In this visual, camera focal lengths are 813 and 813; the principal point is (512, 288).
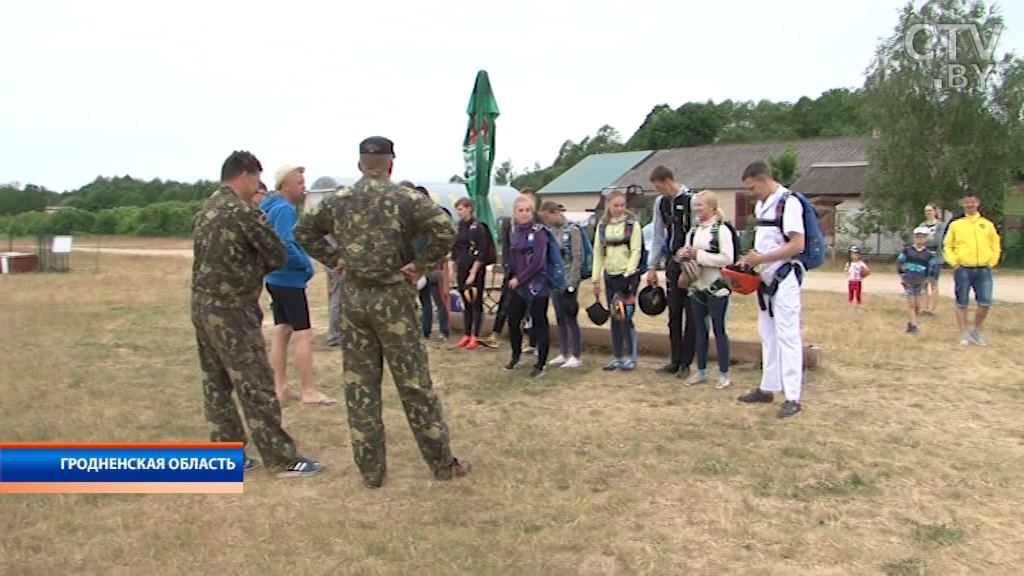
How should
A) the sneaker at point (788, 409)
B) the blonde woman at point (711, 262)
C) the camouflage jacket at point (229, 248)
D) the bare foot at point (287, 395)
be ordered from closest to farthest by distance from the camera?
the camouflage jacket at point (229, 248) < the sneaker at point (788, 409) < the blonde woman at point (711, 262) < the bare foot at point (287, 395)

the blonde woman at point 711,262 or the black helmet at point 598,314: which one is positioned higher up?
the blonde woman at point 711,262

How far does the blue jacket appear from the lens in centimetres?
571

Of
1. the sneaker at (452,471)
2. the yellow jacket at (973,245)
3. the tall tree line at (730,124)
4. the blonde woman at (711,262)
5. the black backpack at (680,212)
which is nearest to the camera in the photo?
the sneaker at (452,471)

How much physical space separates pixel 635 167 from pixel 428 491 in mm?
53937

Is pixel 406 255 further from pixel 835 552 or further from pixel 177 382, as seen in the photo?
pixel 177 382

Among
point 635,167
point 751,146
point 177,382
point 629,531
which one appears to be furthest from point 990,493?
point 635,167

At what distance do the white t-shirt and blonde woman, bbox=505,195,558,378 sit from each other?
190cm

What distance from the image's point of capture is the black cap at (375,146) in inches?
165

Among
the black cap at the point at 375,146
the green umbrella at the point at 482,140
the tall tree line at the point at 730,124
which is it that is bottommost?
the black cap at the point at 375,146

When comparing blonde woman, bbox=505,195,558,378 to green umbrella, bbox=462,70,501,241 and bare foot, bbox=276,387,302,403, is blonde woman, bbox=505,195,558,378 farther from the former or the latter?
green umbrella, bbox=462,70,501,241

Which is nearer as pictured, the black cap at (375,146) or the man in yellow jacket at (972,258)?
the black cap at (375,146)

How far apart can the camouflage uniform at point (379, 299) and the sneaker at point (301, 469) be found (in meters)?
0.38

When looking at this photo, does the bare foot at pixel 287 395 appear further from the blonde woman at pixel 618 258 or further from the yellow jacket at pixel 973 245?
the yellow jacket at pixel 973 245

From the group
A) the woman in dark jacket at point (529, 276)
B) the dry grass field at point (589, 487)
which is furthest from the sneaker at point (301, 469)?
the woman in dark jacket at point (529, 276)
